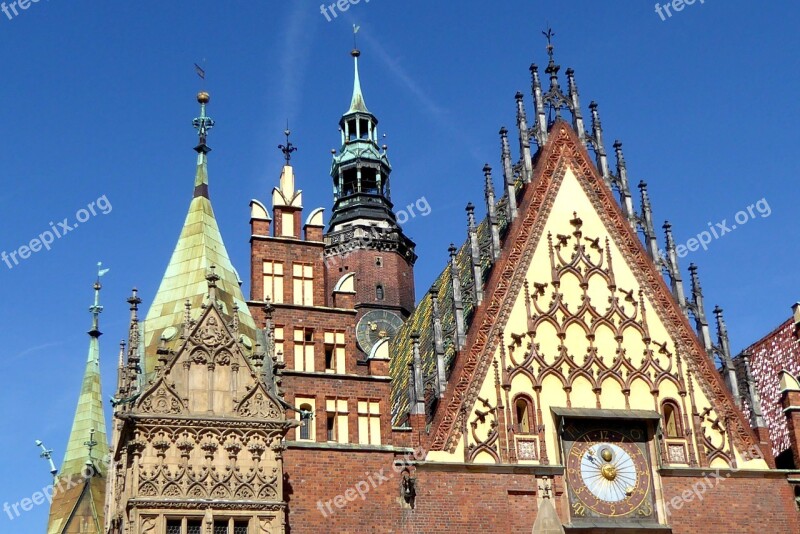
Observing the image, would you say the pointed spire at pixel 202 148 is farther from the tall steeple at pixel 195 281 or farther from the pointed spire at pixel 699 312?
the pointed spire at pixel 699 312

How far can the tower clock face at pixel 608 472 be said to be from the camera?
2759 cm

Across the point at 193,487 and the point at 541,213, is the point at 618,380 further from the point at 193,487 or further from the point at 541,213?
the point at 193,487

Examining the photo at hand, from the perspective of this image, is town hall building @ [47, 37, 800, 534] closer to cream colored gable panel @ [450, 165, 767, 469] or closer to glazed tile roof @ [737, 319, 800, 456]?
cream colored gable panel @ [450, 165, 767, 469]

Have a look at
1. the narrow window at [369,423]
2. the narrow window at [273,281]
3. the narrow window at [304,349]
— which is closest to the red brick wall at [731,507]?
the narrow window at [369,423]

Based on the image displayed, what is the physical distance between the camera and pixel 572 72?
107ft

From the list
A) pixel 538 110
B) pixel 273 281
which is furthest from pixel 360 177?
pixel 273 281

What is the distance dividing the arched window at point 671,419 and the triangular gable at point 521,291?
0.95 metres

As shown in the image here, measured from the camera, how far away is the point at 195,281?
2658 cm

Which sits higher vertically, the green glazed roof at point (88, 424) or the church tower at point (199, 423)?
the green glazed roof at point (88, 424)

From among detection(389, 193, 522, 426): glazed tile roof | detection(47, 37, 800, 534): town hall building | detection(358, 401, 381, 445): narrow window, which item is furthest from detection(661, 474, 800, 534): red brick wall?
detection(358, 401, 381, 445): narrow window

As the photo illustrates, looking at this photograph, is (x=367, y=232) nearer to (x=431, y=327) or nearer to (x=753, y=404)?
(x=431, y=327)

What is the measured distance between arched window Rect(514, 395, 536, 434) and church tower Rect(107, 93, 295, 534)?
6044 millimetres

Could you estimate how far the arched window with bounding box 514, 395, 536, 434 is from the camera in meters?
27.9

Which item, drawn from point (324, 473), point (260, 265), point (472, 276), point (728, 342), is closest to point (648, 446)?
point (728, 342)
